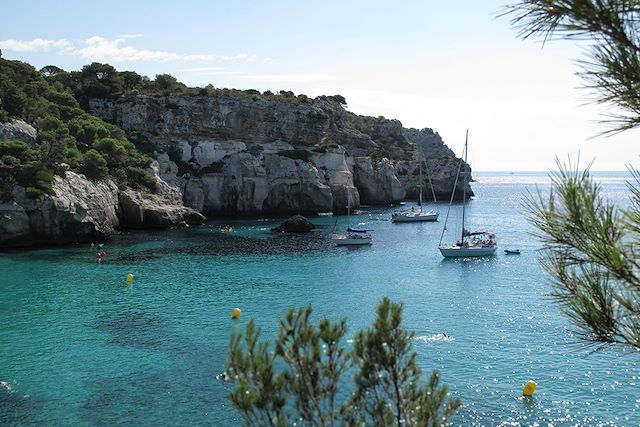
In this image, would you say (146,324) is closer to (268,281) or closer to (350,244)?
(268,281)

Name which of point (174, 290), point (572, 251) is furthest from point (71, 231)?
point (572, 251)

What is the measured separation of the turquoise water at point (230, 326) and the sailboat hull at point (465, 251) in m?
1.18

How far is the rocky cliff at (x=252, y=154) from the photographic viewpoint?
247 feet

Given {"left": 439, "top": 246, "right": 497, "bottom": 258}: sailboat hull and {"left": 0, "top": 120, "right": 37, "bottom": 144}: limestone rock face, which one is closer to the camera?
{"left": 439, "top": 246, "right": 497, "bottom": 258}: sailboat hull

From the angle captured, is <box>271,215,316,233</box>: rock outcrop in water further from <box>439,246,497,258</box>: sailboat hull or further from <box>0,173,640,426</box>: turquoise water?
<box>439,246,497,258</box>: sailboat hull

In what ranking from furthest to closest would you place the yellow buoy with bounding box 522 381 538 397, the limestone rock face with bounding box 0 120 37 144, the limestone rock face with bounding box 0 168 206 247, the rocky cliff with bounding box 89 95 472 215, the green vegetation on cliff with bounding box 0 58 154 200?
the rocky cliff with bounding box 89 95 472 215 < the limestone rock face with bounding box 0 120 37 144 < the green vegetation on cliff with bounding box 0 58 154 200 < the limestone rock face with bounding box 0 168 206 247 < the yellow buoy with bounding box 522 381 538 397

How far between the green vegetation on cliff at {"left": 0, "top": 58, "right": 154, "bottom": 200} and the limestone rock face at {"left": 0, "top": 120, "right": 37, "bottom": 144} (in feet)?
2.10

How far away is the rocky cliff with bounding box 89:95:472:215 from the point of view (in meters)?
75.2

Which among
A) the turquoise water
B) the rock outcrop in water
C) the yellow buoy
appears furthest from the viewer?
the rock outcrop in water

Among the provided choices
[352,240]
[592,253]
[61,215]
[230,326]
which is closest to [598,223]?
[592,253]

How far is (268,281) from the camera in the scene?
3616 cm

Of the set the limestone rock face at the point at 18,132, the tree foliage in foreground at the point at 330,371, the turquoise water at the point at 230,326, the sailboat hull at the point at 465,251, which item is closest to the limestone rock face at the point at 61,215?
the turquoise water at the point at 230,326

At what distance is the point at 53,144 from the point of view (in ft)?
170

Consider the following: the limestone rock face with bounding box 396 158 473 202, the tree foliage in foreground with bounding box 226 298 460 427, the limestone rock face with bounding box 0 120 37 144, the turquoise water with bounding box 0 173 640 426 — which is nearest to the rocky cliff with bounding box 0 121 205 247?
the limestone rock face with bounding box 0 120 37 144
